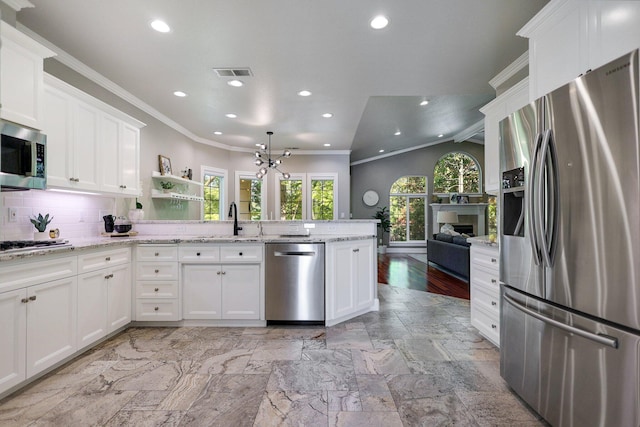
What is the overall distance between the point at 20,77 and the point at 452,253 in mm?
6073

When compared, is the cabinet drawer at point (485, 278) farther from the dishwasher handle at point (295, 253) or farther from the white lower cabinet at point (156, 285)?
the white lower cabinet at point (156, 285)

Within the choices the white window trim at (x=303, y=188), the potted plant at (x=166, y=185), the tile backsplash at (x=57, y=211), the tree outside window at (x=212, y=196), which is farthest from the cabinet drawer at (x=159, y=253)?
the white window trim at (x=303, y=188)

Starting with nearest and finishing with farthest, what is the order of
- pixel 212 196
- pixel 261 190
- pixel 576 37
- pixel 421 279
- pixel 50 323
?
pixel 576 37
pixel 50 323
pixel 421 279
pixel 212 196
pixel 261 190

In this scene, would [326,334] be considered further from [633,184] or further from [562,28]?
[562,28]

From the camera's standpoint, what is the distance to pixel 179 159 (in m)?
5.25

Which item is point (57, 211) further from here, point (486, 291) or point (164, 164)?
point (486, 291)

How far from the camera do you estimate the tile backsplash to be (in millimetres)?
A: 2299

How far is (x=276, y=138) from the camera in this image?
20.1ft

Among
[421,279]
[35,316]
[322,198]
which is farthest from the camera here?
[322,198]

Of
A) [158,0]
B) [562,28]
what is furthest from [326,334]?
[158,0]

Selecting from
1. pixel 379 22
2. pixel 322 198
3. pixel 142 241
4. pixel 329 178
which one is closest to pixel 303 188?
pixel 322 198

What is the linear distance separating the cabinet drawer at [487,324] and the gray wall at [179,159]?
4247 mm

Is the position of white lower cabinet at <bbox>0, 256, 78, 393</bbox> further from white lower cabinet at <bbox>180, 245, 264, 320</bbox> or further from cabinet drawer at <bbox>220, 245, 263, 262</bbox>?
cabinet drawer at <bbox>220, 245, 263, 262</bbox>

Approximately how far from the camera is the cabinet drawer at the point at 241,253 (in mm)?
3006
